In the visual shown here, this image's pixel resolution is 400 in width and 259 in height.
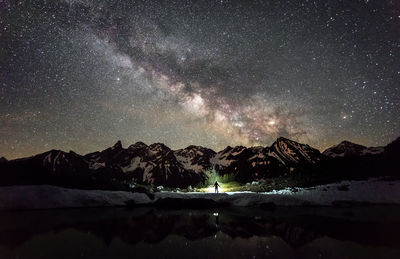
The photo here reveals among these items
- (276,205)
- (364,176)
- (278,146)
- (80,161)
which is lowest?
(276,205)

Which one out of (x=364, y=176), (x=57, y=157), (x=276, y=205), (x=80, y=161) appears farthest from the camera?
(x=80, y=161)

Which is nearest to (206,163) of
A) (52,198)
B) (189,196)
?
(189,196)

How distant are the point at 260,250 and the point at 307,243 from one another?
2.67m

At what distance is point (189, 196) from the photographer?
34.6m

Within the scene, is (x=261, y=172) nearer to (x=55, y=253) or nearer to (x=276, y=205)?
(x=276, y=205)

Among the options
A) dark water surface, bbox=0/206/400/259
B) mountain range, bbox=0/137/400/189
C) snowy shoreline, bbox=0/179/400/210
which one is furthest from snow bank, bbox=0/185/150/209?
dark water surface, bbox=0/206/400/259

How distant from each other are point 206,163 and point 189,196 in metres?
115

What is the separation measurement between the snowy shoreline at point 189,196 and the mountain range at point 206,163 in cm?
977

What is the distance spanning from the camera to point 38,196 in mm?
26641

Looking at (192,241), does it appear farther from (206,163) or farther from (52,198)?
(206,163)

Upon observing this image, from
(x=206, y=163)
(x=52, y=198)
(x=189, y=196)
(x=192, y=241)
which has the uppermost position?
(x=206, y=163)

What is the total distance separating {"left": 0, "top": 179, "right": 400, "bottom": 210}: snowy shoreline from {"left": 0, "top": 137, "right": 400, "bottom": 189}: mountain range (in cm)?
977

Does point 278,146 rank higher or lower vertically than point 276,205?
higher

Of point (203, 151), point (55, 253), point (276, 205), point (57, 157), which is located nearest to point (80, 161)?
point (57, 157)
